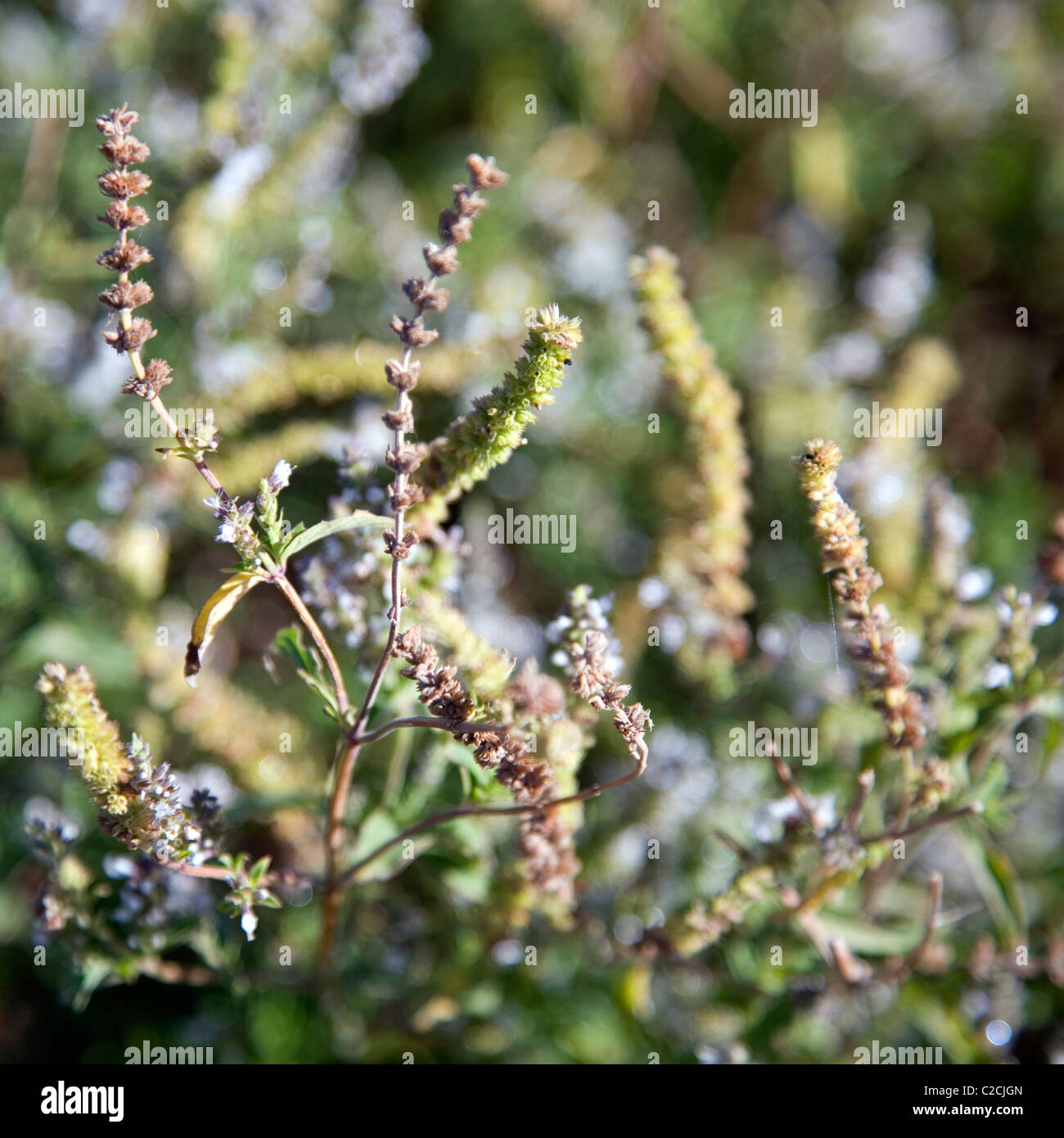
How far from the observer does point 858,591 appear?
1.74m

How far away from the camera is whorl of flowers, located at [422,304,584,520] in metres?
1.51

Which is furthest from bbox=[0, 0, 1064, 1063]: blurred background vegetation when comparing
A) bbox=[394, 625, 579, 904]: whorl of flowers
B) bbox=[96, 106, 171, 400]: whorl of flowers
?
bbox=[96, 106, 171, 400]: whorl of flowers

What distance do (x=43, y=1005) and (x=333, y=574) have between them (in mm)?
1857

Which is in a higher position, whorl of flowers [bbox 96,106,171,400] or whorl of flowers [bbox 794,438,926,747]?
whorl of flowers [bbox 96,106,171,400]

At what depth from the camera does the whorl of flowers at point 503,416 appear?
1.51 m

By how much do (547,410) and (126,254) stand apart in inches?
80.5

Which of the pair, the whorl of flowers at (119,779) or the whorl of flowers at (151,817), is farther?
the whorl of flowers at (151,817)

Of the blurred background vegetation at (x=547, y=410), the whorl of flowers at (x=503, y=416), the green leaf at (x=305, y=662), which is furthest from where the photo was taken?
the blurred background vegetation at (x=547, y=410)

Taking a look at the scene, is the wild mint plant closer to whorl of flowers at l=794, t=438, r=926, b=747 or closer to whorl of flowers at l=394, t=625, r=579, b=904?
whorl of flowers at l=394, t=625, r=579, b=904

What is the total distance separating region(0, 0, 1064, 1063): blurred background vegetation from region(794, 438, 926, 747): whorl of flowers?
47cm

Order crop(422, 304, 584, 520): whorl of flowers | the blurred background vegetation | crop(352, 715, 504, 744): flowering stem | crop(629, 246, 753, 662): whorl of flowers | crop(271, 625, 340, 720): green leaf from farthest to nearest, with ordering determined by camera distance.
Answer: the blurred background vegetation → crop(629, 246, 753, 662): whorl of flowers → crop(271, 625, 340, 720): green leaf → crop(352, 715, 504, 744): flowering stem → crop(422, 304, 584, 520): whorl of flowers

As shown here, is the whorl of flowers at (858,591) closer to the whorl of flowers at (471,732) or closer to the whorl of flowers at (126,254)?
the whorl of flowers at (471,732)

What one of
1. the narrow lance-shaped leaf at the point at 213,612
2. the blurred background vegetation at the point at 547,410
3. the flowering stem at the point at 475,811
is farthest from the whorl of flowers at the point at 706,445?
the narrow lance-shaped leaf at the point at 213,612

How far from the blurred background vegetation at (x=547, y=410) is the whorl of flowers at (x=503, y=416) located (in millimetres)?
372
